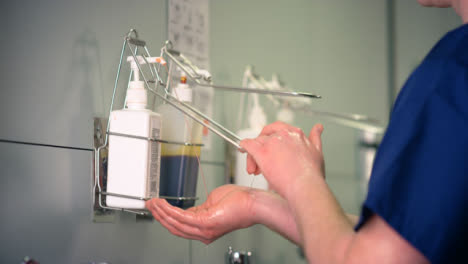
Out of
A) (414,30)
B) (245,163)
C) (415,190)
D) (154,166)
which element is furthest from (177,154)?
(414,30)

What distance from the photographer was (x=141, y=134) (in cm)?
77

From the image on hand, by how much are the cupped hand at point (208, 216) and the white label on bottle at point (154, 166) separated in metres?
0.03

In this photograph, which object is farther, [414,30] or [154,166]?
[414,30]

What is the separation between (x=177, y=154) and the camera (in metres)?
0.87

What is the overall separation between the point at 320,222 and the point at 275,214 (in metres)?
0.21

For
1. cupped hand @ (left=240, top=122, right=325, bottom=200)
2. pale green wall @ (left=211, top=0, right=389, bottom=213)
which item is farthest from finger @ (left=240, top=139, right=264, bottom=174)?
pale green wall @ (left=211, top=0, right=389, bottom=213)

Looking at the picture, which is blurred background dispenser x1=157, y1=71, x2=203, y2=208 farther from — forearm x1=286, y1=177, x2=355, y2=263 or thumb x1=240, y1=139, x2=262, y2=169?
forearm x1=286, y1=177, x2=355, y2=263

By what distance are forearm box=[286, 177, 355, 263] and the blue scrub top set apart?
34mm

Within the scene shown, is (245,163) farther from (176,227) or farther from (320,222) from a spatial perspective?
(320,222)

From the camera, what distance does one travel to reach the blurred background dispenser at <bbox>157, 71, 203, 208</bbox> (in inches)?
34.1

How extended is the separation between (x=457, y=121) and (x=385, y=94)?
61.2 inches

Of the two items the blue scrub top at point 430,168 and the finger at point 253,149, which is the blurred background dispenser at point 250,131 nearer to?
the finger at point 253,149

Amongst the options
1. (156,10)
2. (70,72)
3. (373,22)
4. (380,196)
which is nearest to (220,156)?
(156,10)

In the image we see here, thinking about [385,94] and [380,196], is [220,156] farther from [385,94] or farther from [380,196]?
[385,94]
